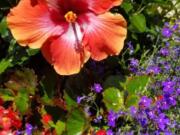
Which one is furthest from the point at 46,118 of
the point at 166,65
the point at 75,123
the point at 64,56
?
the point at 166,65

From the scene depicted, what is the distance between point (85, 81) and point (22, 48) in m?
0.36

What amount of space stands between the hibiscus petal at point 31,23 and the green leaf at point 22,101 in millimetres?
235

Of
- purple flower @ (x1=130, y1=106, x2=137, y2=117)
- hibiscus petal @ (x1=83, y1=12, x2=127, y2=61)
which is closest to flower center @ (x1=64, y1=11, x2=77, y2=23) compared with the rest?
hibiscus petal @ (x1=83, y1=12, x2=127, y2=61)

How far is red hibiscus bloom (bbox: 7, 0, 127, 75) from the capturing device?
2604mm

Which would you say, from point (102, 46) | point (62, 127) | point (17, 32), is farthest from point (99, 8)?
point (62, 127)

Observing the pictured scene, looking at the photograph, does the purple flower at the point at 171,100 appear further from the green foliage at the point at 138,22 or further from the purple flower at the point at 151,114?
the green foliage at the point at 138,22

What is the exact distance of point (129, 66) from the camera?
9.76 ft

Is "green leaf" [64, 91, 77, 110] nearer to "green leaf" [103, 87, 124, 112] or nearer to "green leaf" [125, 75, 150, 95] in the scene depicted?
"green leaf" [103, 87, 124, 112]

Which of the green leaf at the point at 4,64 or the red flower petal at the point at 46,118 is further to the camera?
the green leaf at the point at 4,64

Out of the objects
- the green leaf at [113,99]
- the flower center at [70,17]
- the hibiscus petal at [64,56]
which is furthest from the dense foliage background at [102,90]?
the flower center at [70,17]

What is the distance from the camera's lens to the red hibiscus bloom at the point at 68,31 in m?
2.60

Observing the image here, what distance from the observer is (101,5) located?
2623 millimetres

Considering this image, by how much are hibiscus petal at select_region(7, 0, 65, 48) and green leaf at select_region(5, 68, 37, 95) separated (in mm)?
180

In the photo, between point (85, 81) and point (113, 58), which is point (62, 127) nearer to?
point (85, 81)
